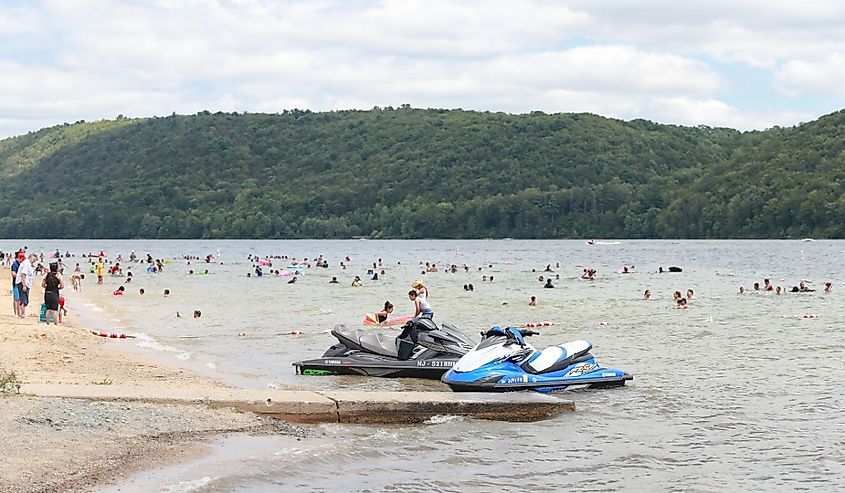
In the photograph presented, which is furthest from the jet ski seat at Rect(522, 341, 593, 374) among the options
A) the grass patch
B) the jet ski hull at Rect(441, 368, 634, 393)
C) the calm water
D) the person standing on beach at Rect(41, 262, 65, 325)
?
the person standing on beach at Rect(41, 262, 65, 325)

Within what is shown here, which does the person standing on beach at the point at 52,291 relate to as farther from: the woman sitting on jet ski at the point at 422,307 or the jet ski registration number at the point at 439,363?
the jet ski registration number at the point at 439,363

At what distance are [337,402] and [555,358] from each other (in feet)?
14.4

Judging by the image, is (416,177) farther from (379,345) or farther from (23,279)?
(379,345)

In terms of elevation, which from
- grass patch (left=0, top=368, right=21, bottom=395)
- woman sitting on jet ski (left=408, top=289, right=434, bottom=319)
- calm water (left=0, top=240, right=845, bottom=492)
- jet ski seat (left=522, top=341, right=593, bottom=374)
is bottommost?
calm water (left=0, top=240, right=845, bottom=492)

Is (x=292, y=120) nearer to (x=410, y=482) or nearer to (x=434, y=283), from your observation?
(x=434, y=283)

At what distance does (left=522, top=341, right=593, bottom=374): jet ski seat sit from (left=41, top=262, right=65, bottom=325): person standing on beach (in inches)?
531

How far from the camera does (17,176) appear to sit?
189 meters

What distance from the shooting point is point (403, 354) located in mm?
17672

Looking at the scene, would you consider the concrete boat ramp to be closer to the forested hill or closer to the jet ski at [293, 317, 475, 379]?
the jet ski at [293, 317, 475, 379]

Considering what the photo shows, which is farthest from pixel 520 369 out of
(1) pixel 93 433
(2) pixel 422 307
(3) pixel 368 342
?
(1) pixel 93 433

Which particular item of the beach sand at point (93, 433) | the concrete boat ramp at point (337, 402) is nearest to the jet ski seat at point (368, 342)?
the beach sand at point (93, 433)

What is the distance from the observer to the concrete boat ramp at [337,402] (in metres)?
12.8

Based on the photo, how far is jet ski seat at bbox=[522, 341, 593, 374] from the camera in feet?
51.9

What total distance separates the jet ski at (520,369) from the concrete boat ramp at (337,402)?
49.5 inches
